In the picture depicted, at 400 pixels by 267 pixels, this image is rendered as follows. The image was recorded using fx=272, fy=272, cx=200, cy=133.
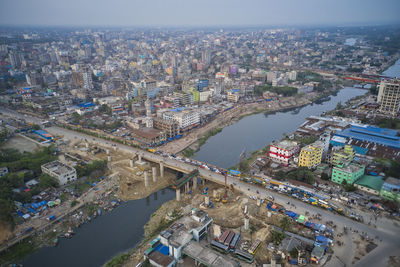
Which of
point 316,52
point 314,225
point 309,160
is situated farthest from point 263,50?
point 314,225

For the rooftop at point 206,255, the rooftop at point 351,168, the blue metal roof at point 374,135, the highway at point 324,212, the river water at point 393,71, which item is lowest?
the highway at point 324,212

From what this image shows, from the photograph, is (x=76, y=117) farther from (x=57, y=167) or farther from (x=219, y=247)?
(x=219, y=247)

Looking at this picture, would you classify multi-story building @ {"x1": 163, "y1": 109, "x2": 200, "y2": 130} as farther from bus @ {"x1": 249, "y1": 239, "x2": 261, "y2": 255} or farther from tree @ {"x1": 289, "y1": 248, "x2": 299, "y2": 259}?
tree @ {"x1": 289, "y1": 248, "x2": 299, "y2": 259}

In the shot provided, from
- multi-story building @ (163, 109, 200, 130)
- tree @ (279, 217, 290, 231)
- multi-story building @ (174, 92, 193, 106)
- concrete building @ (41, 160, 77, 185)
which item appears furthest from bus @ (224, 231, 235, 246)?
multi-story building @ (174, 92, 193, 106)

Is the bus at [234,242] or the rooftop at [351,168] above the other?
the rooftop at [351,168]

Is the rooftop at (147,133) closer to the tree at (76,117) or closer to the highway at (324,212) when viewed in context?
the highway at (324,212)

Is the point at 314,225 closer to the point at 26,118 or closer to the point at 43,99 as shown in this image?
the point at 26,118

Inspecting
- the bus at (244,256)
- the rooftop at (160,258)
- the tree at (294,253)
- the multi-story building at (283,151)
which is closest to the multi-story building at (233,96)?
the multi-story building at (283,151)
